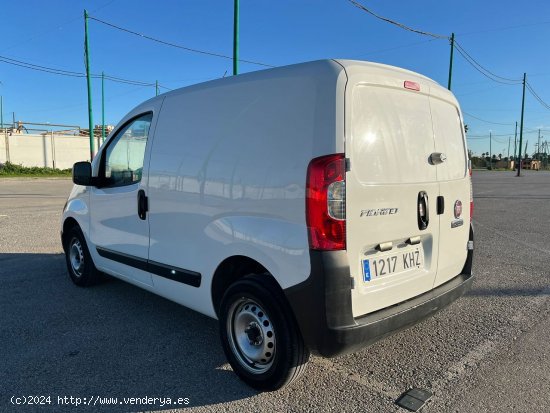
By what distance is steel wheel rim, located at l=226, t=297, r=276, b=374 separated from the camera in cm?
295

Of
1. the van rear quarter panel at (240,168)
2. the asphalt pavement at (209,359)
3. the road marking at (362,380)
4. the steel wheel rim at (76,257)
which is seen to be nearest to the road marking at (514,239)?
the asphalt pavement at (209,359)

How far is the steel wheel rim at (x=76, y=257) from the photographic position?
5.17 metres

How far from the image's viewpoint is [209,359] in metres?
3.41

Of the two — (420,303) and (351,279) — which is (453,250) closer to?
(420,303)

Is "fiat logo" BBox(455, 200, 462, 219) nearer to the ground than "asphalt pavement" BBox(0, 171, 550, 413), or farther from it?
farther from it

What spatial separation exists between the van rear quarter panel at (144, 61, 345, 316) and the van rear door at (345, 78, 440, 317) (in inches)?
9.7

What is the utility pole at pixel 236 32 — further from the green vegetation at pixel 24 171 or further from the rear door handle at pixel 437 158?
the green vegetation at pixel 24 171

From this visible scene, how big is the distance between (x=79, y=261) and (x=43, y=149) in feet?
116

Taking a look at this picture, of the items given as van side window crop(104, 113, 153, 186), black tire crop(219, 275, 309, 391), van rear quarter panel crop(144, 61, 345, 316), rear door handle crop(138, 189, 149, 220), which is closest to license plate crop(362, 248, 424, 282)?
van rear quarter panel crop(144, 61, 345, 316)

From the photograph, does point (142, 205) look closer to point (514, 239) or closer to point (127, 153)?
point (127, 153)

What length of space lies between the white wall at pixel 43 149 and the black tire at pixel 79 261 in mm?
33956

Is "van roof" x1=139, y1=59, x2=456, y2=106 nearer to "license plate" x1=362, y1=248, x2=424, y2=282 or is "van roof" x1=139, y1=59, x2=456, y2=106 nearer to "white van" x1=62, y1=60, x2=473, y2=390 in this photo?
"white van" x1=62, y1=60, x2=473, y2=390

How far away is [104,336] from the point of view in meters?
3.82

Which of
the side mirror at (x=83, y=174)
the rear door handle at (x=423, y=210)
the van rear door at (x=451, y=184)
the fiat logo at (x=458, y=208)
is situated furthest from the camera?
the side mirror at (x=83, y=174)
